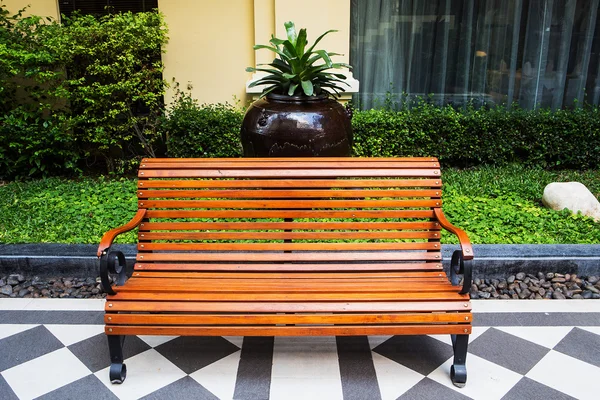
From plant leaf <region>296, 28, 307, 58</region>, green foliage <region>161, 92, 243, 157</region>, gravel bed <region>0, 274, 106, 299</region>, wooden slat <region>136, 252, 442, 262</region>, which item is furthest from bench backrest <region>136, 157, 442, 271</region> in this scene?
green foliage <region>161, 92, 243, 157</region>

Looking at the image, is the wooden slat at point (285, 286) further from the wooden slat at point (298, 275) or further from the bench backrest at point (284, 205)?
the bench backrest at point (284, 205)

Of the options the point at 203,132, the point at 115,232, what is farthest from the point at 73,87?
the point at 115,232

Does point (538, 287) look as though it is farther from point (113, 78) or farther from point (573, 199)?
point (113, 78)

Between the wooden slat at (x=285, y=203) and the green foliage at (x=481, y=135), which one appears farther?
the green foliage at (x=481, y=135)

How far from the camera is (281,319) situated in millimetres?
2707

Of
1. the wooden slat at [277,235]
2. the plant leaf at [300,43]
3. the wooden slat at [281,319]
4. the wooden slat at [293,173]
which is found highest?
the plant leaf at [300,43]

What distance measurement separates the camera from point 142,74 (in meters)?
6.27

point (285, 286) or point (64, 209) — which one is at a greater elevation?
point (285, 286)

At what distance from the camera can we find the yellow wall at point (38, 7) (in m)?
6.70

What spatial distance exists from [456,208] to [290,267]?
257 cm

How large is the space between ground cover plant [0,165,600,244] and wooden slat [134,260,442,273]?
4.48 ft

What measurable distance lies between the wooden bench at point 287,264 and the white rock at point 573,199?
2.48 m

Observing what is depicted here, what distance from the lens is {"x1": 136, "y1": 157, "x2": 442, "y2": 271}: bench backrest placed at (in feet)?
10.5

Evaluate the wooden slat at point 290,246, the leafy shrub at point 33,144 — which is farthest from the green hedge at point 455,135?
the wooden slat at point 290,246
